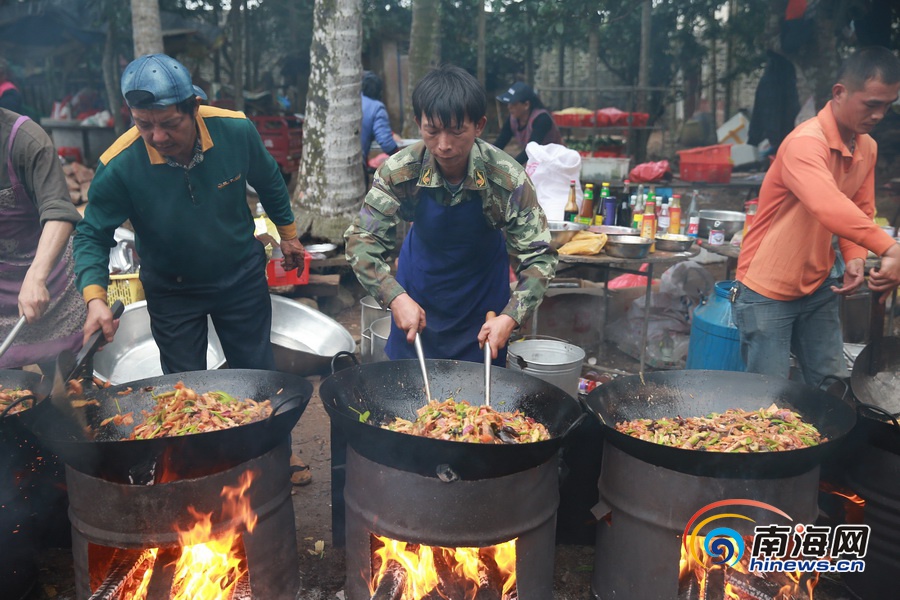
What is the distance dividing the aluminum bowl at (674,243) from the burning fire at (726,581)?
3110 millimetres

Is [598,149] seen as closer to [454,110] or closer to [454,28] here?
[454,110]

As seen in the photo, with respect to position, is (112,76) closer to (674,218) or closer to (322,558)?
(674,218)

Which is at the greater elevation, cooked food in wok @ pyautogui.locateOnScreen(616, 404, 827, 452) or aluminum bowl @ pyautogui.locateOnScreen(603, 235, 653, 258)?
aluminum bowl @ pyautogui.locateOnScreen(603, 235, 653, 258)

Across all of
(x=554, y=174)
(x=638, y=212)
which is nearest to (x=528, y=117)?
(x=554, y=174)

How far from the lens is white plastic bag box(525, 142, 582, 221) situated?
635cm

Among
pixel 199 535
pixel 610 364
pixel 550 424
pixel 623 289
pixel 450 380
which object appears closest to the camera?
pixel 199 535

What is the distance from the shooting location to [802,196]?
308cm

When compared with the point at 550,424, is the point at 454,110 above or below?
above

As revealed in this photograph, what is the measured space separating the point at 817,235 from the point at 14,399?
3.63 metres

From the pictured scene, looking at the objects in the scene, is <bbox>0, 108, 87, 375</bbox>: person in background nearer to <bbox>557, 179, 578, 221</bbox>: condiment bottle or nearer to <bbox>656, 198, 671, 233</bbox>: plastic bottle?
<bbox>557, 179, 578, 221</bbox>: condiment bottle

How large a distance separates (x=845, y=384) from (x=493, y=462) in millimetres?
1833

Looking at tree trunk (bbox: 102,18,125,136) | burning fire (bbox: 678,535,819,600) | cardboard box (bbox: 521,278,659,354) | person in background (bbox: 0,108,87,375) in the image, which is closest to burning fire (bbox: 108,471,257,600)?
person in background (bbox: 0,108,87,375)

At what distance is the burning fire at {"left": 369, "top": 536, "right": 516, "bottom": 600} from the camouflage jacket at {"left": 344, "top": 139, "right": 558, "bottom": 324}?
102 centimetres

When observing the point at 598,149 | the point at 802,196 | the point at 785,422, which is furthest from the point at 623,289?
the point at 598,149
